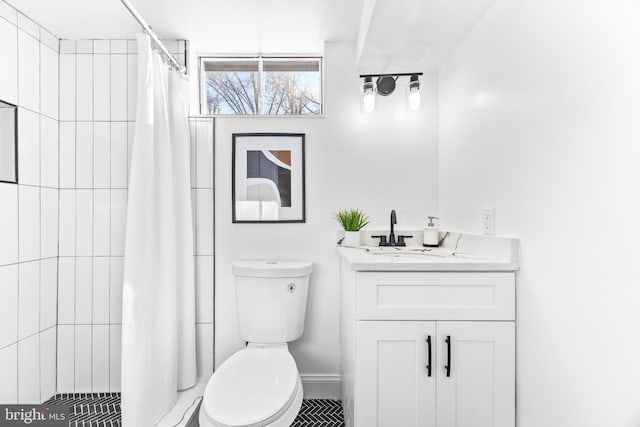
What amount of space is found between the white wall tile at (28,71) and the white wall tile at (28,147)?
0.06 meters

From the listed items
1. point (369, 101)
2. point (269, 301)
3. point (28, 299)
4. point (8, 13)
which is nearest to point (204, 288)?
point (269, 301)

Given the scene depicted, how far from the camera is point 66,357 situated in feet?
7.12

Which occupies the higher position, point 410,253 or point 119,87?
point 119,87

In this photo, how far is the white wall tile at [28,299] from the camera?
1872 mm

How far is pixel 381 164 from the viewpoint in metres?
2.20

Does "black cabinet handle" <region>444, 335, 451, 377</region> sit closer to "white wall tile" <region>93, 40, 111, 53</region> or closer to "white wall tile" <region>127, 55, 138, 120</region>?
"white wall tile" <region>127, 55, 138, 120</region>

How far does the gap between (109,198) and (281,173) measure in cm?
101

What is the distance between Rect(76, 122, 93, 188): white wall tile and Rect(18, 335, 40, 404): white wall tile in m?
0.88

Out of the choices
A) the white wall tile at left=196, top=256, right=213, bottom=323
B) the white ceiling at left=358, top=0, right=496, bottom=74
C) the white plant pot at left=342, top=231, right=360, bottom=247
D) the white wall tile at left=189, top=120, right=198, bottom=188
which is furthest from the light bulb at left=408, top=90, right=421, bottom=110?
the white wall tile at left=196, top=256, right=213, bottom=323

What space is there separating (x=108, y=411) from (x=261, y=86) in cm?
208

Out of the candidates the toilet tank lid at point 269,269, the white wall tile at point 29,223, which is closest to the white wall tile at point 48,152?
the white wall tile at point 29,223

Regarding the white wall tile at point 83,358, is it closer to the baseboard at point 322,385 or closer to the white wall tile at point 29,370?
the white wall tile at point 29,370

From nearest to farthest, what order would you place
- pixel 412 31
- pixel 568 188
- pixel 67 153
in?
pixel 568 188
pixel 412 31
pixel 67 153

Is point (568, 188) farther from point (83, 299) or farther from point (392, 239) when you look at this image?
point (83, 299)
